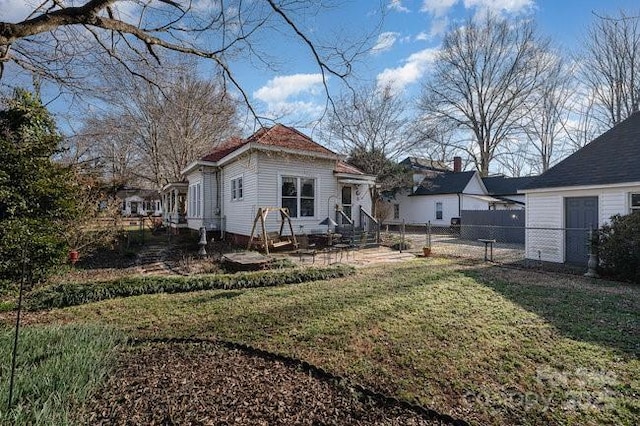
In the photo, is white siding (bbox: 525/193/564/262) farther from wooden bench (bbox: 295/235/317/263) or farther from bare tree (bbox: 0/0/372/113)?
bare tree (bbox: 0/0/372/113)

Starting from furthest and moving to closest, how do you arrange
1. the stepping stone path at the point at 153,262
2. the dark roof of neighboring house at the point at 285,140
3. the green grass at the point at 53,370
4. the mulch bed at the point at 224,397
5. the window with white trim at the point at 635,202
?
the dark roof of neighboring house at the point at 285,140, the window with white trim at the point at 635,202, the stepping stone path at the point at 153,262, the mulch bed at the point at 224,397, the green grass at the point at 53,370

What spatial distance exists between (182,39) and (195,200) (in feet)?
41.1

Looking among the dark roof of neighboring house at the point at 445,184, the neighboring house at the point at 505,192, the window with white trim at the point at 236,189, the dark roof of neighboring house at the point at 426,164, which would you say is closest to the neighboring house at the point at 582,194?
the window with white trim at the point at 236,189

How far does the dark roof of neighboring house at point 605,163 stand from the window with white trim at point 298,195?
8110mm

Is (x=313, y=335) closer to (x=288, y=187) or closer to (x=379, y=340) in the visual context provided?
(x=379, y=340)

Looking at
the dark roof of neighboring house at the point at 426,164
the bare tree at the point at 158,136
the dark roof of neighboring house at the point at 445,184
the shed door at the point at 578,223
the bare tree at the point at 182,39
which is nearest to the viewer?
the bare tree at the point at 182,39

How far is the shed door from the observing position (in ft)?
33.5

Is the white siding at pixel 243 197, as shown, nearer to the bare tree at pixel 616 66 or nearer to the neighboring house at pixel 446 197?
the neighboring house at pixel 446 197

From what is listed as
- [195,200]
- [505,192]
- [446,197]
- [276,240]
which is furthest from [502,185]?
[195,200]

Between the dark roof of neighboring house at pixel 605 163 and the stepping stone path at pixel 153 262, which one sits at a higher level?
the dark roof of neighboring house at pixel 605 163

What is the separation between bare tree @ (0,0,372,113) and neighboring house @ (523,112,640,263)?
8.72 meters

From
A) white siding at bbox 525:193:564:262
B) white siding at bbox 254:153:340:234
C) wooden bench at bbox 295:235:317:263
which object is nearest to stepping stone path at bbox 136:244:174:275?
white siding at bbox 254:153:340:234

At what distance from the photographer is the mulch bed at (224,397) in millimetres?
2465

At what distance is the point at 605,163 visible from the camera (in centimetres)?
1045
